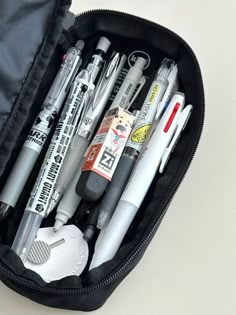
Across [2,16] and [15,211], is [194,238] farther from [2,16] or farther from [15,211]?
[2,16]

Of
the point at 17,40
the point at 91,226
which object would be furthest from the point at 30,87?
the point at 91,226

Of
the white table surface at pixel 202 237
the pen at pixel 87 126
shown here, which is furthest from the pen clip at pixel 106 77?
the white table surface at pixel 202 237

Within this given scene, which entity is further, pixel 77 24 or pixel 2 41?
pixel 77 24

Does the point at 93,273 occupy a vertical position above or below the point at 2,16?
below

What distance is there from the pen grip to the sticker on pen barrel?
1 cm

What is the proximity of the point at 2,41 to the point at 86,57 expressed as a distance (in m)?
0.14

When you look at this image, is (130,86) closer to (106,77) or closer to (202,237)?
(106,77)

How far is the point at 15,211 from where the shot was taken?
675 mm

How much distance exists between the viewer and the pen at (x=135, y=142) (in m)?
0.66

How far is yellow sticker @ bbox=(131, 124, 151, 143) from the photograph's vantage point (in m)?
0.68

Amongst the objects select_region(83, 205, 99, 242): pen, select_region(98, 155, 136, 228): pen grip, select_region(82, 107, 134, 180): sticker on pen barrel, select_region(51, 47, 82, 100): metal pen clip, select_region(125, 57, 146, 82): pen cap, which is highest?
select_region(125, 57, 146, 82): pen cap

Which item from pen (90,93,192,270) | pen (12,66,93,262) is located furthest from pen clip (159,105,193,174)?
pen (12,66,93,262)

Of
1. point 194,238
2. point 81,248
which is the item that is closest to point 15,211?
point 81,248

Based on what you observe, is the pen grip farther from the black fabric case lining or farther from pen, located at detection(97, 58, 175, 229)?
the black fabric case lining
